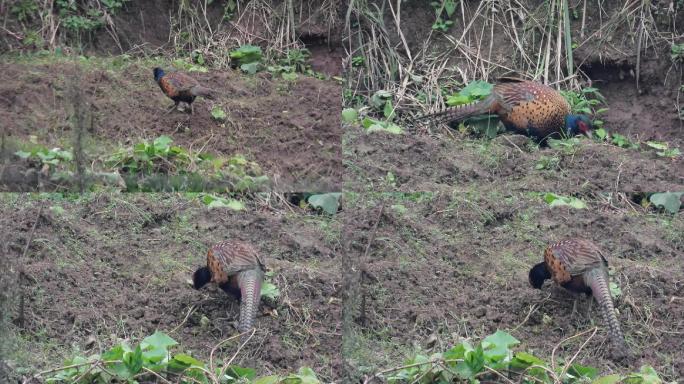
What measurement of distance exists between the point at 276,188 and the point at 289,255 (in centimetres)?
56

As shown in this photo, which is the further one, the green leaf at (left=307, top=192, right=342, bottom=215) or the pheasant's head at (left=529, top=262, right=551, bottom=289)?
the green leaf at (left=307, top=192, right=342, bottom=215)

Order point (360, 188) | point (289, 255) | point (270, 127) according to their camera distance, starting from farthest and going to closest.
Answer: point (270, 127), point (360, 188), point (289, 255)

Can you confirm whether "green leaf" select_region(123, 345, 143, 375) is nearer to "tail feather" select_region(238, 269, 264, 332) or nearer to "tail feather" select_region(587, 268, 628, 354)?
"tail feather" select_region(238, 269, 264, 332)

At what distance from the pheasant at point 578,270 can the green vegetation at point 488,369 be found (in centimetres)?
50

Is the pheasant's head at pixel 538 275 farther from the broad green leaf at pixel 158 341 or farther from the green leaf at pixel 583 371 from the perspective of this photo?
the broad green leaf at pixel 158 341

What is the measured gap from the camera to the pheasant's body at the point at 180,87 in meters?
7.27

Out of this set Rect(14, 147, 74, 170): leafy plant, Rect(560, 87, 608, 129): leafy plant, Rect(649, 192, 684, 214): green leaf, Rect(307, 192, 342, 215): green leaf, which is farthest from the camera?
Rect(560, 87, 608, 129): leafy plant

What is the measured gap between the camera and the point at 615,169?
720 centimetres

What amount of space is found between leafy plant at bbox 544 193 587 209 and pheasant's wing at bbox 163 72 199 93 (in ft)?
7.76

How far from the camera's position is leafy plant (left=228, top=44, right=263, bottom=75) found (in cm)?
809

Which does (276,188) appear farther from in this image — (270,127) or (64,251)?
(64,251)

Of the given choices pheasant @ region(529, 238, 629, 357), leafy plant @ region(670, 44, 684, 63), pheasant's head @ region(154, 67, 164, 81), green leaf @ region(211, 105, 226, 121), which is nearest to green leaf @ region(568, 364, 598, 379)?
pheasant @ region(529, 238, 629, 357)

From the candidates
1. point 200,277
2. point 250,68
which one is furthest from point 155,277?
point 250,68

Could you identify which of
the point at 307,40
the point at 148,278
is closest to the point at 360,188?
the point at 148,278
